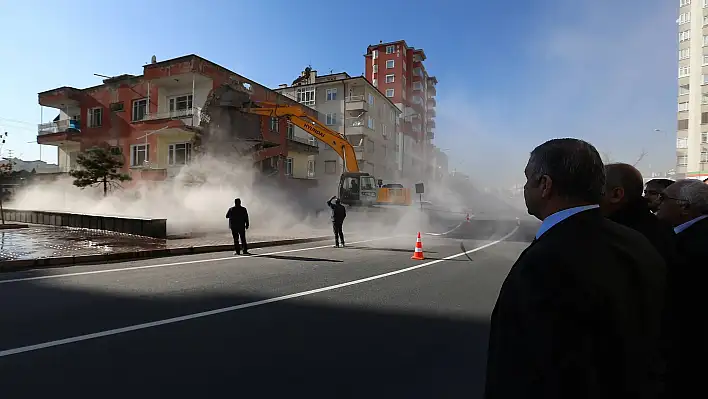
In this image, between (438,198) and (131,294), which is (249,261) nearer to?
(131,294)

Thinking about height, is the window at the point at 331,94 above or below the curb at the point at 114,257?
above

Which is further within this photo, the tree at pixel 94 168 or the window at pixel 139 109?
the window at pixel 139 109

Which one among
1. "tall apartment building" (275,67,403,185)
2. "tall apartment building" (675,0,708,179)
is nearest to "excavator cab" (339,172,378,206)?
"tall apartment building" (275,67,403,185)

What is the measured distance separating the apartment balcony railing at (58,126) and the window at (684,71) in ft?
208

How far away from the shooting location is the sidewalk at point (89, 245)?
391 inches

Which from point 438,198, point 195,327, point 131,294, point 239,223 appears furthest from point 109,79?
point 438,198

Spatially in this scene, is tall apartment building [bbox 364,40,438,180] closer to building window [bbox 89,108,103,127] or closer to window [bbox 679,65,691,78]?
window [bbox 679,65,691,78]

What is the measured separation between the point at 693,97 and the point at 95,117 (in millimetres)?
60794

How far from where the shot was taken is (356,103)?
4497cm

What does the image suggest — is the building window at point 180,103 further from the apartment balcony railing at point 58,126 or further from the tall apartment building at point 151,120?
the apartment balcony railing at point 58,126

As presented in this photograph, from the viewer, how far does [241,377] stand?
3.83 meters

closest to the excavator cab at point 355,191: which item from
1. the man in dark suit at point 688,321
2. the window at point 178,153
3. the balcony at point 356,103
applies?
the window at point 178,153

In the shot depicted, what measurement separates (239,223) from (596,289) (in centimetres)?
1143

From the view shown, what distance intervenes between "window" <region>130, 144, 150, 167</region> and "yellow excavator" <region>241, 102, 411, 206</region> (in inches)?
415
